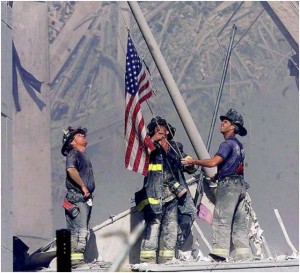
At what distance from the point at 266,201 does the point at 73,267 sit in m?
34.1

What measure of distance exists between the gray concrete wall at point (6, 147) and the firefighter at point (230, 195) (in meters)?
2.74

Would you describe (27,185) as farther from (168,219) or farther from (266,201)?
(168,219)

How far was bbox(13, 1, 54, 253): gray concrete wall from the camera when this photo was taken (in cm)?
4497

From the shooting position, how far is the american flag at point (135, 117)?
73.3ft

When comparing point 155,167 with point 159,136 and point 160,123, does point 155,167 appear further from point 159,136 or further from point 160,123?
point 160,123

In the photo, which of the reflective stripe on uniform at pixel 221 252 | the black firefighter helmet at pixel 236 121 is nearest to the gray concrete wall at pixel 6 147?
the reflective stripe on uniform at pixel 221 252

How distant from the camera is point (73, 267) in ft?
70.3

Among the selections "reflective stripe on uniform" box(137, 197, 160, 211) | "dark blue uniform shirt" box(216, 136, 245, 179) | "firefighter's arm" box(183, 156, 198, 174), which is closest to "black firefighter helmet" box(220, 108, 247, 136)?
"dark blue uniform shirt" box(216, 136, 245, 179)

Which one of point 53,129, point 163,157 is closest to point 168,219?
point 163,157

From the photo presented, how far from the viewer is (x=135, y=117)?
2284 cm

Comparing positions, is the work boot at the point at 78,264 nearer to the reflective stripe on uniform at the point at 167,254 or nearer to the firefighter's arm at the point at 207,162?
the reflective stripe on uniform at the point at 167,254

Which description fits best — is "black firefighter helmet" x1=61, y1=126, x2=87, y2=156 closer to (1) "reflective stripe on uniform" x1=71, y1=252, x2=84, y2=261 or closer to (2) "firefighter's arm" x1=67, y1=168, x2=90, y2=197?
(2) "firefighter's arm" x1=67, y1=168, x2=90, y2=197

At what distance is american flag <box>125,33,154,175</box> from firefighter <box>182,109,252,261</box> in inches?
35.4

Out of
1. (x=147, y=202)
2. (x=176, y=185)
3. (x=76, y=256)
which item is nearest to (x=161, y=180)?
(x=176, y=185)
